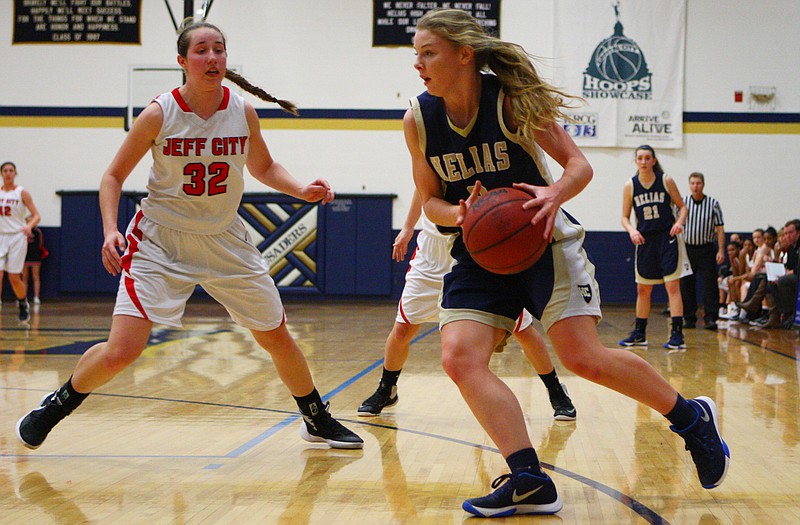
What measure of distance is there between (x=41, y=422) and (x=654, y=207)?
5.76 m

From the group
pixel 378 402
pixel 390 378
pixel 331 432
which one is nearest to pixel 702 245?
pixel 390 378

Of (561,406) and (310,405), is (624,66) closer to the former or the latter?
(561,406)

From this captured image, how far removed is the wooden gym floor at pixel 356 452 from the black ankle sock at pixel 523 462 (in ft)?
0.52

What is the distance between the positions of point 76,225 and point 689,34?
10.5 m

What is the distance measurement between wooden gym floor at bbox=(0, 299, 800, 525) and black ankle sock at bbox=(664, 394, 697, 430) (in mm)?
257

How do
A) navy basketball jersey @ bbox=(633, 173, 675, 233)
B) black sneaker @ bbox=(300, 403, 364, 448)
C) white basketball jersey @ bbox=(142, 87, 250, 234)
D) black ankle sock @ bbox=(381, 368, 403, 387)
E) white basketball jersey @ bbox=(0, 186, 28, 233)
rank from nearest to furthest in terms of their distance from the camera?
1. white basketball jersey @ bbox=(142, 87, 250, 234)
2. black sneaker @ bbox=(300, 403, 364, 448)
3. black ankle sock @ bbox=(381, 368, 403, 387)
4. navy basketball jersey @ bbox=(633, 173, 675, 233)
5. white basketball jersey @ bbox=(0, 186, 28, 233)

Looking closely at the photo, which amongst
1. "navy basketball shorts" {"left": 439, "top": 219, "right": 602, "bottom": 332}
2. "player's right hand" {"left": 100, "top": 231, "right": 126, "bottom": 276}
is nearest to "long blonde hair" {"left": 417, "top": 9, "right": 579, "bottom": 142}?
"navy basketball shorts" {"left": 439, "top": 219, "right": 602, "bottom": 332}

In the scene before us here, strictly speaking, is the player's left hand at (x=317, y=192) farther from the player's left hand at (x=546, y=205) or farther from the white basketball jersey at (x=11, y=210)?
the white basketball jersey at (x=11, y=210)

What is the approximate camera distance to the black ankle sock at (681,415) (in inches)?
113

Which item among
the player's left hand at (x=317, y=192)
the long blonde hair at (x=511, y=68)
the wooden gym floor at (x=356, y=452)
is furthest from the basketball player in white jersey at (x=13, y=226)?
the long blonde hair at (x=511, y=68)

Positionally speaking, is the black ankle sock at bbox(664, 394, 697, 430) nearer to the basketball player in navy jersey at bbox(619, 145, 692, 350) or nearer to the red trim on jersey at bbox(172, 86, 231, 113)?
the red trim on jersey at bbox(172, 86, 231, 113)

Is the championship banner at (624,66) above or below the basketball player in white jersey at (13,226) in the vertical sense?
above

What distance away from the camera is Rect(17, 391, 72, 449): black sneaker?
3498 millimetres

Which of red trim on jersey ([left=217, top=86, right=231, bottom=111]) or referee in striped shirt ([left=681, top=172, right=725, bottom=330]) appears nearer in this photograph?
red trim on jersey ([left=217, top=86, right=231, bottom=111])
